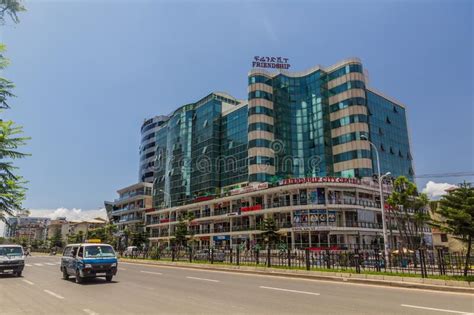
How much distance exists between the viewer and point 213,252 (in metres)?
27.6

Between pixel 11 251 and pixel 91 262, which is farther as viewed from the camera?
pixel 11 251

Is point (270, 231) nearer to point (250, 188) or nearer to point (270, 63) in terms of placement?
point (250, 188)

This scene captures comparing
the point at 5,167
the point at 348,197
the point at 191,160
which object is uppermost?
the point at 191,160

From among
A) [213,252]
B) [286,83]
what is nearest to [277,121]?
[286,83]

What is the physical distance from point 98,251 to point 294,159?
4756 centimetres

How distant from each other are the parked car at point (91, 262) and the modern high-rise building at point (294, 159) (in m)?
31.5

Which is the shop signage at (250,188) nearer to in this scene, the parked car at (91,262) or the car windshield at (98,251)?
the car windshield at (98,251)

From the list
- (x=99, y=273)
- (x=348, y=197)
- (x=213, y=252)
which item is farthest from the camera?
(x=348, y=197)

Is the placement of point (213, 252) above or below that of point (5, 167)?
below

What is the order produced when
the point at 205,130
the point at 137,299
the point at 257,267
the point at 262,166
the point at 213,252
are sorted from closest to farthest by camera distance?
the point at 137,299, the point at 257,267, the point at 213,252, the point at 262,166, the point at 205,130

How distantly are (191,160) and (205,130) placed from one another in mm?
7309

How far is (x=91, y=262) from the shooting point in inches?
614

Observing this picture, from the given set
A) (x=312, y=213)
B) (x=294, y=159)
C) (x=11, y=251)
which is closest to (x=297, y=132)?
(x=294, y=159)

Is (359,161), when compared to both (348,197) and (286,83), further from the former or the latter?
(286,83)
